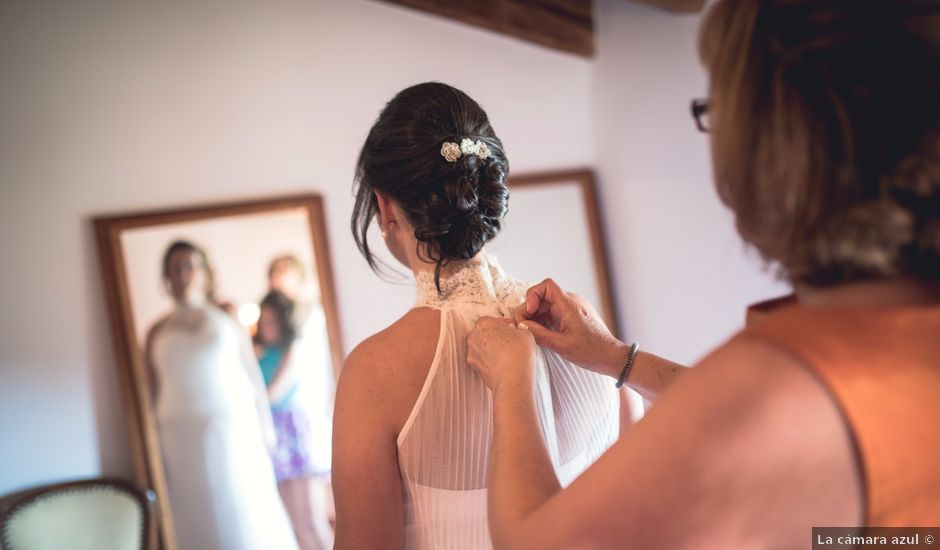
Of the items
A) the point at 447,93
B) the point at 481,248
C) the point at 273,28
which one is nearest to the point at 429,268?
the point at 481,248

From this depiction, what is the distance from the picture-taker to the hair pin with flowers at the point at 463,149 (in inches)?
51.9

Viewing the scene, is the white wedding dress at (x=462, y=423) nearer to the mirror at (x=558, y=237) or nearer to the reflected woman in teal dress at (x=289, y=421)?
the reflected woman in teal dress at (x=289, y=421)

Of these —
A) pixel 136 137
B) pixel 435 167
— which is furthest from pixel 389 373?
pixel 136 137

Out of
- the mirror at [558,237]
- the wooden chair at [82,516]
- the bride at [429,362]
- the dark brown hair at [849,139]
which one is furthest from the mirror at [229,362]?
the dark brown hair at [849,139]

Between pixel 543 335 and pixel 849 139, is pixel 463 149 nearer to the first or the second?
pixel 543 335

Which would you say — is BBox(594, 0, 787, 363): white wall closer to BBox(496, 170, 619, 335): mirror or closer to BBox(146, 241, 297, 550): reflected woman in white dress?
BBox(496, 170, 619, 335): mirror

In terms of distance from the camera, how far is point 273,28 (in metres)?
3.13

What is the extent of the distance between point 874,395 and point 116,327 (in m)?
2.65

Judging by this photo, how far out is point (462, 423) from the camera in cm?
135

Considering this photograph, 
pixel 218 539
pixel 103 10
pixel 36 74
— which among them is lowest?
pixel 218 539

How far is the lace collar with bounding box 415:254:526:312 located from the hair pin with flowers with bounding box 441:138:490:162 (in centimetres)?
19

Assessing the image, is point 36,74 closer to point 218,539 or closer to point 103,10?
point 103,10

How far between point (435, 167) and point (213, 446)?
73.3 inches

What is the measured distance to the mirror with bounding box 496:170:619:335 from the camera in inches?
135
